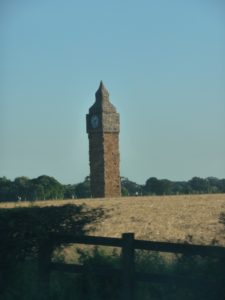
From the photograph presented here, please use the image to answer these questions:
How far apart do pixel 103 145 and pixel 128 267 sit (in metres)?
24.1

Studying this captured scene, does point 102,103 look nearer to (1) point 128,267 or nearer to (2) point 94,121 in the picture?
(2) point 94,121

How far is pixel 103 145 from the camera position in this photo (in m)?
32.3

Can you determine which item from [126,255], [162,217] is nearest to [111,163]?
[162,217]

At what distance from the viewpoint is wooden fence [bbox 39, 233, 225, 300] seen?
776 centimetres

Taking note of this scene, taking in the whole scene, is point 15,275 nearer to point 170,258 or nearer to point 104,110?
point 170,258

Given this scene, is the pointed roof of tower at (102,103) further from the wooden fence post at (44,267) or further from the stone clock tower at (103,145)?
the wooden fence post at (44,267)

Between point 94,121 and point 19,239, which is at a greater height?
point 94,121

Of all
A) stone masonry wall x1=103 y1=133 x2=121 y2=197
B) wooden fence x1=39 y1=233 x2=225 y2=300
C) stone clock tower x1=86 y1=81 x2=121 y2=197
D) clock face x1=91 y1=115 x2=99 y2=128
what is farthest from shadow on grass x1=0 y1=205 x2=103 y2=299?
clock face x1=91 y1=115 x2=99 y2=128

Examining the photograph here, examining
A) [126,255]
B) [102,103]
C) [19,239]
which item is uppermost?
[102,103]

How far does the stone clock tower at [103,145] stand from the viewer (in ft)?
106

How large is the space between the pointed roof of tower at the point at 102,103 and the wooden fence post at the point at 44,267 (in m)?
23.5

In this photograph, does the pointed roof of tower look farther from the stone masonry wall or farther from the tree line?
the tree line

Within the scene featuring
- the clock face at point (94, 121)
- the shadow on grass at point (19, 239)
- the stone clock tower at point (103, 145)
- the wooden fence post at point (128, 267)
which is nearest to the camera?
the wooden fence post at point (128, 267)

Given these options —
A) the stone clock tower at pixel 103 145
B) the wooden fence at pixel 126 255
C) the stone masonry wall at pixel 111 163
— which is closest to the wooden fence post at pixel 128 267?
the wooden fence at pixel 126 255
